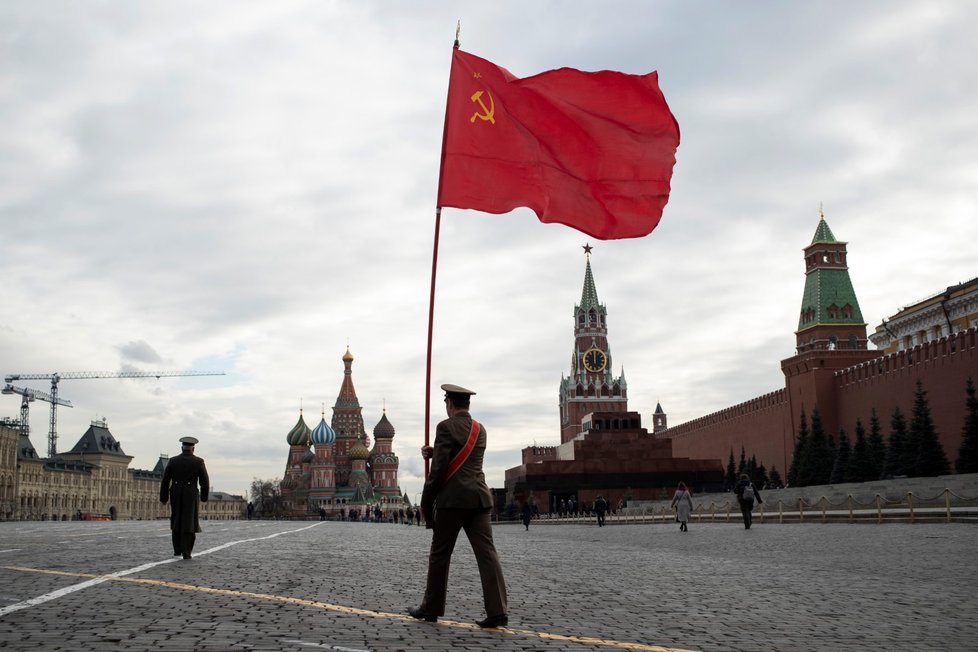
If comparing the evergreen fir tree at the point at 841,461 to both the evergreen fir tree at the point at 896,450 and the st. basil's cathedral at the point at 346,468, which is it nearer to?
the evergreen fir tree at the point at 896,450

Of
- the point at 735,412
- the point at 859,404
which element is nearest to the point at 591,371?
the point at 735,412

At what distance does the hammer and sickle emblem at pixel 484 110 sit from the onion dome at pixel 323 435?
110 metres

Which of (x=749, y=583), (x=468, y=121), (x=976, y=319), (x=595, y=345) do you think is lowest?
(x=749, y=583)

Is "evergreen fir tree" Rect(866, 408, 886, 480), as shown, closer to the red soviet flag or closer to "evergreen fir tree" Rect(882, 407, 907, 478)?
"evergreen fir tree" Rect(882, 407, 907, 478)

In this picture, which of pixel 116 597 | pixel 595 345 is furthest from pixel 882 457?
pixel 595 345

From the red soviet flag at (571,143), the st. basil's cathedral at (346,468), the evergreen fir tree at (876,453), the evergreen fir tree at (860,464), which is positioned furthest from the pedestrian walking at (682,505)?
the st. basil's cathedral at (346,468)

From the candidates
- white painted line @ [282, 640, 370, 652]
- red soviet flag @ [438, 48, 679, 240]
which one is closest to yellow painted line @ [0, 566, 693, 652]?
white painted line @ [282, 640, 370, 652]

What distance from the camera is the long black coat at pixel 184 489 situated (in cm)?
1066

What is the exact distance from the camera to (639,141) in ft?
30.9

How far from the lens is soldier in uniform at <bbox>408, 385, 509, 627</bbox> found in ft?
19.6

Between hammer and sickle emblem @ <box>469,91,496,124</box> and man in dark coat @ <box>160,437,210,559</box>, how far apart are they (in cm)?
495

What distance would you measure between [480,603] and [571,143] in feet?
14.2

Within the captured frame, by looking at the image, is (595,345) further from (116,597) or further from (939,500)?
(116,597)

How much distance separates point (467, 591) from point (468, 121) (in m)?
3.87
